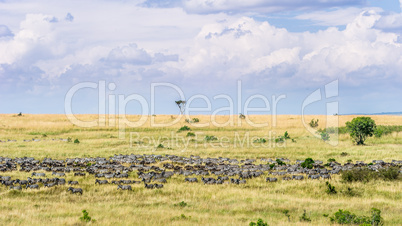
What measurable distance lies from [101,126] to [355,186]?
2669 inches

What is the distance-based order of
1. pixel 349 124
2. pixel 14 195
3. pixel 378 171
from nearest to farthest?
1. pixel 14 195
2. pixel 378 171
3. pixel 349 124

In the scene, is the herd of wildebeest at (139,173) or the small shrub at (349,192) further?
the herd of wildebeest at (139,173)

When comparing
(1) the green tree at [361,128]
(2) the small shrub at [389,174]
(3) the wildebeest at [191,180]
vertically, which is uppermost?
(1) the green tree at [361,128]

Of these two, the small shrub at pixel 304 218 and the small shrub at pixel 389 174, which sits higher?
the small shrub at pixel 389 174

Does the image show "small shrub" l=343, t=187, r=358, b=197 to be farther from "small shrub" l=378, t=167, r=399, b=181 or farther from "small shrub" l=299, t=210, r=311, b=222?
"small shrub" l=299, t=210, r=311, b=222

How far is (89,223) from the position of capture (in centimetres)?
1738

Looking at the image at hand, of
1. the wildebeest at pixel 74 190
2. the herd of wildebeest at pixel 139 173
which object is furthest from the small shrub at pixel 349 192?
the wildebeest at pixel 74 190

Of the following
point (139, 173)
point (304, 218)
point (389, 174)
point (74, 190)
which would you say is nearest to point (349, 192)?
point (389, 174)

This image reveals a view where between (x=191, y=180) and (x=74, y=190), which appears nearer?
(x=74, y=190)

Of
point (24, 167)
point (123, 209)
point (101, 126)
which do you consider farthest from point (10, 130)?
point (123, 209)

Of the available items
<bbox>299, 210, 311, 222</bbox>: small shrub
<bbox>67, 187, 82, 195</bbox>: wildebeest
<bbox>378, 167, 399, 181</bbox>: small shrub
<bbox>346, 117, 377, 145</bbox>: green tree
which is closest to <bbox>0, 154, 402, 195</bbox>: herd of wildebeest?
<bbox>67, 187, 82, 195</bbox>: wildebeest

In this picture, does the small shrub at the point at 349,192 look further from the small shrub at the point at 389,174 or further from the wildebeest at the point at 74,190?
the wildebeest at the point at 74,190

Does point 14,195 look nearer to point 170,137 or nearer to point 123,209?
point 123,209

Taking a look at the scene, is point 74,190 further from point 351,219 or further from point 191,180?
point 351,219
